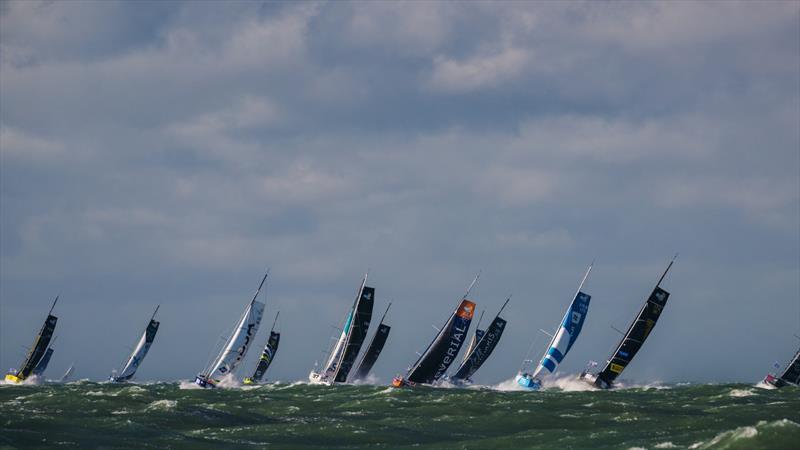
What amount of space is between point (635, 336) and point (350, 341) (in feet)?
97.0

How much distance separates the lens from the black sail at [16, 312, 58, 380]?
10612cm

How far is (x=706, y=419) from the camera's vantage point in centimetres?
4278

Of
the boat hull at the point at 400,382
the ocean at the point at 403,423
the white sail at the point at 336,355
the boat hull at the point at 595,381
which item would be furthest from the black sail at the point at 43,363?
the boat hull at the point at 595,381

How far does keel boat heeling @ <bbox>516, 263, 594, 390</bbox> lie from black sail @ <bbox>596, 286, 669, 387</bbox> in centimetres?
591

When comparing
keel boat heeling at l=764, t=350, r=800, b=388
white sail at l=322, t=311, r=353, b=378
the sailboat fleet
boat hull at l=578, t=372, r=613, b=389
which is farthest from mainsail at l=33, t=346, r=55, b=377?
keel boat heeling at l=764, t=350, r=800, b=388

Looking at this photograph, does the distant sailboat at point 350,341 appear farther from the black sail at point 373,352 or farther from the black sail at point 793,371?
the black sail at point 793,371

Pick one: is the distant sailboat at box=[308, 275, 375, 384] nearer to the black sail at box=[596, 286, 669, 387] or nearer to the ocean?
the black sail at box=[596, 286, 669, 387]

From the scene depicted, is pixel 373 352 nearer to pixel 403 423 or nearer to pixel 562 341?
pixel 562 341

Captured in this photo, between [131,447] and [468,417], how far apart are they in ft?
61.0

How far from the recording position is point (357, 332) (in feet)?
318

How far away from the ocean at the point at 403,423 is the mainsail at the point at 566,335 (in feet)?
91.0

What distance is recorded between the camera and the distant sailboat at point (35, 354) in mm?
105938

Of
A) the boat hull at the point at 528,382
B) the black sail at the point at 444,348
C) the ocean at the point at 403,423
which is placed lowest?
the ocean at the point at 403,423

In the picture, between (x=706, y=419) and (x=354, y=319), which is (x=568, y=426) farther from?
(x=354, y=319)
